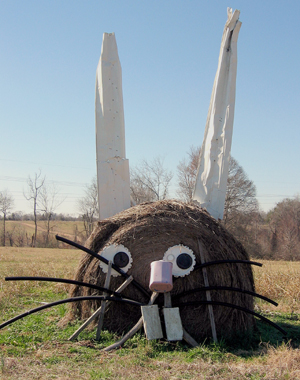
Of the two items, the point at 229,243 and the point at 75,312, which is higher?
the point at 229,243

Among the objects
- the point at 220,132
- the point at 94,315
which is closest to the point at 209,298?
the point at 94,315

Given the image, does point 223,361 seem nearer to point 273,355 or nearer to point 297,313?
point 273,355

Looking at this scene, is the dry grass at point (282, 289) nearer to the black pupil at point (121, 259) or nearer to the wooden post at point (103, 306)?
the black pupil at point (121, 259)

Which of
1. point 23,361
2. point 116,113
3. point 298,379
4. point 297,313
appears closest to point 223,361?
point 298,379

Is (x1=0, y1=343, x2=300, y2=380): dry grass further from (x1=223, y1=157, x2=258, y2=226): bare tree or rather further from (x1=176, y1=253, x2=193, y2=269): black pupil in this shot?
(x1=223, y1=157, x2=258, y2=226): bare tree

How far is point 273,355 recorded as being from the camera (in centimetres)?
485

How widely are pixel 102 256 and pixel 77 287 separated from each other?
92cm

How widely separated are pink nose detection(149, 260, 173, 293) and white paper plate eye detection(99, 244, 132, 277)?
0.82 meters

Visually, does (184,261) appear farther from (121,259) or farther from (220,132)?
(220,132)

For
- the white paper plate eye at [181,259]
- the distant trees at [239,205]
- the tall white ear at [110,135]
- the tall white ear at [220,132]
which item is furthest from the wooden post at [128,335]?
the distant trees at [239,205]

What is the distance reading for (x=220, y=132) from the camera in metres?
8.16

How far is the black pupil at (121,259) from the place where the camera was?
627cm

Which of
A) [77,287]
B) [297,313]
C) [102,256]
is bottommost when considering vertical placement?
[297,313]

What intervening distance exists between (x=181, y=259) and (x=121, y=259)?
970mm
